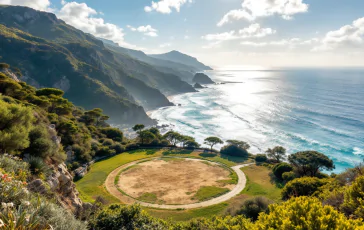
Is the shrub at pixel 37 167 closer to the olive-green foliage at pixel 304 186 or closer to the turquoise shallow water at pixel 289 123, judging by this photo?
the olive-green foliage at pixel 304 186

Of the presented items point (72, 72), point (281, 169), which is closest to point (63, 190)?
point (281, 169)

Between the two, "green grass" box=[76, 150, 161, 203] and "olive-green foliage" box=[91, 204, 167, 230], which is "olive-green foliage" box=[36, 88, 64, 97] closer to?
"green grass" box=[76, 150, 161, 203]

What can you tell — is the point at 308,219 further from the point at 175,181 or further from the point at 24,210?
the point at 175,181

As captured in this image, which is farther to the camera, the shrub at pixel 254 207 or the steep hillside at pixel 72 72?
the steep hillside at pixel 72 72

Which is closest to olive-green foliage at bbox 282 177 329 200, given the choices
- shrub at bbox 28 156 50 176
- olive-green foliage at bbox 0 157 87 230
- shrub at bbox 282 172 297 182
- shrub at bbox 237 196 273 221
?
shrub at bbox 237 196 273 221

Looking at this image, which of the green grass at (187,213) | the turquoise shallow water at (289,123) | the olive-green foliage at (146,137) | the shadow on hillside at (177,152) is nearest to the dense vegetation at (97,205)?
the green grass at (187,213)
